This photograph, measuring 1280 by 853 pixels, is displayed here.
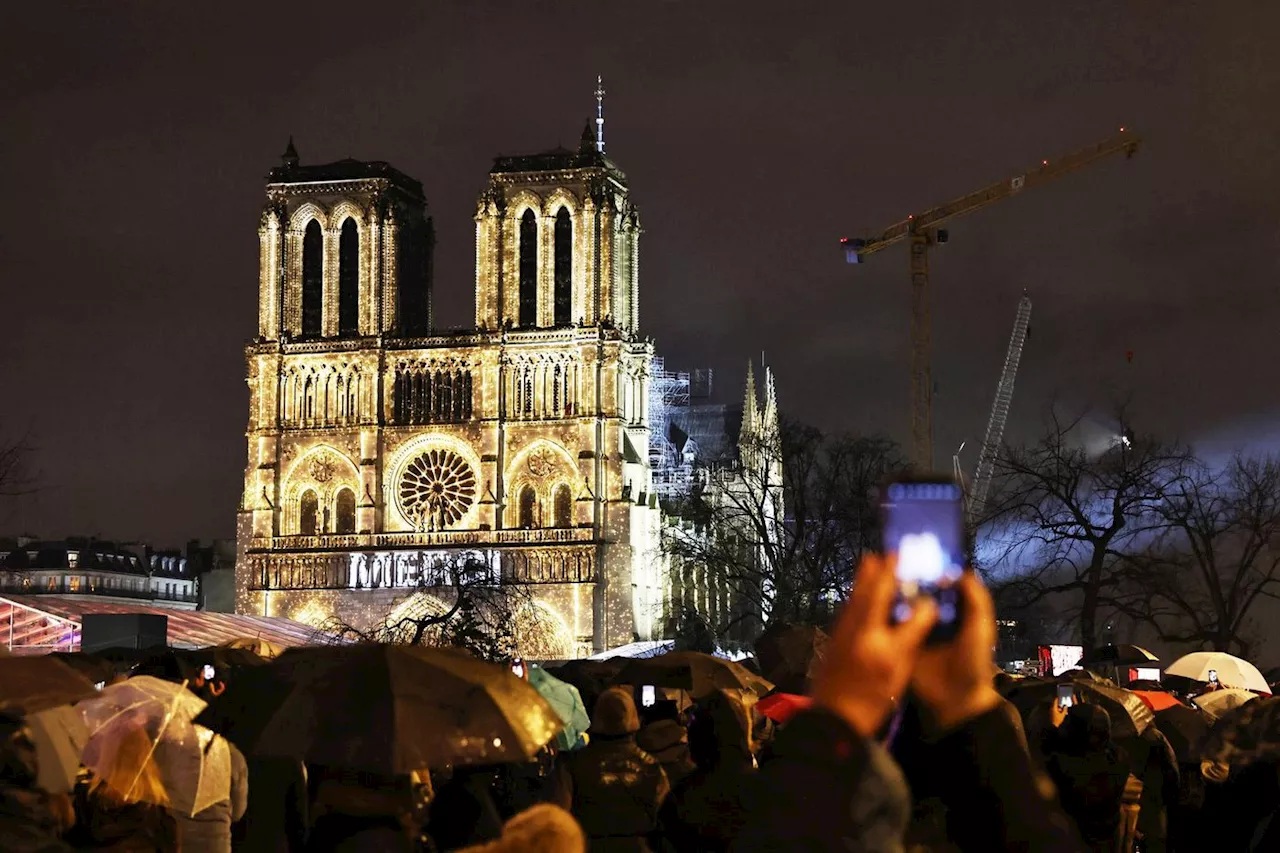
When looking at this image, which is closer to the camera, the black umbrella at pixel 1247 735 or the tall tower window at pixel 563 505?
the black umbrella at pixel 1247 735

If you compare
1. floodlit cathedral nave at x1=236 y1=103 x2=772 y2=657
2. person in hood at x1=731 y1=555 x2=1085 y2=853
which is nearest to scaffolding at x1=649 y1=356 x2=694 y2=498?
floodlit cathedral nave at x1=236 y1=103 x2=772 y2=657

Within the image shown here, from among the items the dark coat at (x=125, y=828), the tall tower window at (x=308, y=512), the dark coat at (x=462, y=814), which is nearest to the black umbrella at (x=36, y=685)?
the dark coat at (x=125, y=828)

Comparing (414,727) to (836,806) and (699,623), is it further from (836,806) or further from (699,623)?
(699,623)

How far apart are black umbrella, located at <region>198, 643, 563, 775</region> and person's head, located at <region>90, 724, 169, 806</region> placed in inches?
23.2

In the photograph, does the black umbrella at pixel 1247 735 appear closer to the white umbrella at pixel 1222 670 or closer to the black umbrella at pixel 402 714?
the black umbrella at pixel 402 714

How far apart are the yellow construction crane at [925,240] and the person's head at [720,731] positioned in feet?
241

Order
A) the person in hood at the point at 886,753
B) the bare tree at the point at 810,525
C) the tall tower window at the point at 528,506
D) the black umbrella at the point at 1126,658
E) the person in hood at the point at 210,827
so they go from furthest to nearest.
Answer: the tall tower window at the point at 528,506 < the bare tree at the point at 810,525 < the black umbrella at the point at 1126,658 < the person in hood at the point at 210,827 < the person in hood at the point at 886,753

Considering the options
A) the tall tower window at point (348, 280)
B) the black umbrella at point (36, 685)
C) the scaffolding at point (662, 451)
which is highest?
the tall tower window at point (348, 280)

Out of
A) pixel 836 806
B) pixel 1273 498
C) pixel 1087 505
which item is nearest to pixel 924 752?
pixel 836 806

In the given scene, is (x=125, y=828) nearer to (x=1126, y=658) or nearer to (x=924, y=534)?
(x=924, y=534)

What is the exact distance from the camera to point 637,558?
3420 inches

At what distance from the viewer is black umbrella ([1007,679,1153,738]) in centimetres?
1505

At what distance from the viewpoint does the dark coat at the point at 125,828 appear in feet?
34.7

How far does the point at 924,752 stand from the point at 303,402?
3298 inches
